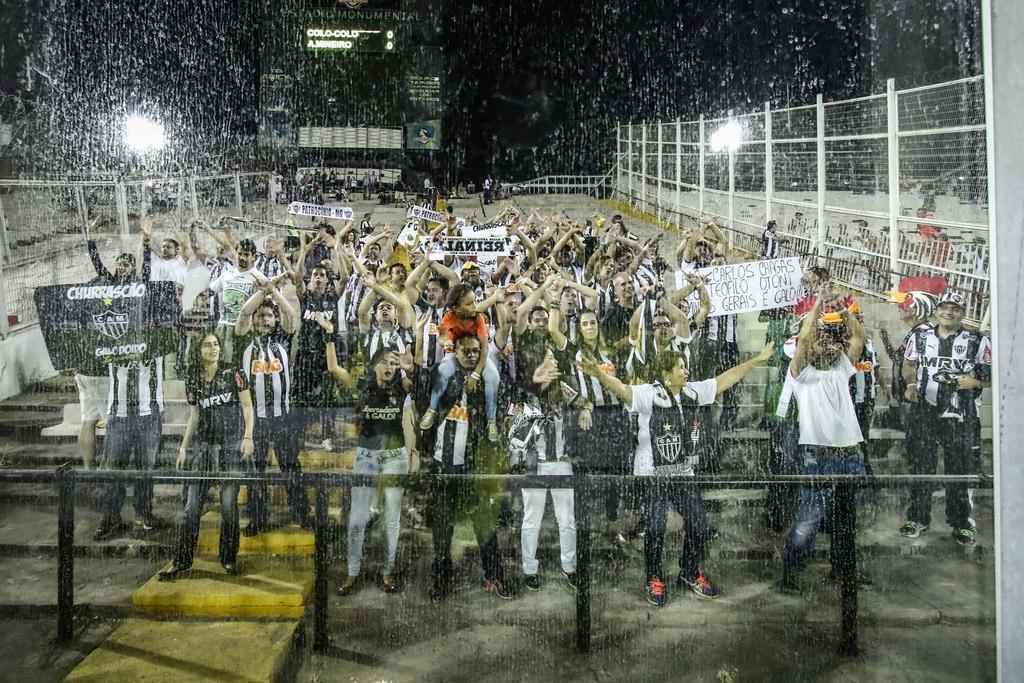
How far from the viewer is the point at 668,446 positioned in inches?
101

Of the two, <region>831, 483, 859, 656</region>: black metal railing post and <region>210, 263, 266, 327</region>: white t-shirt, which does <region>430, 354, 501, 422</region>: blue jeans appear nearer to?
<region>210, 263, 266, 327</region>: white t-shirt

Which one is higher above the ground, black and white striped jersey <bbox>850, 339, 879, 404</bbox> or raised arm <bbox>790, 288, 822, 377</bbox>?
raised arm <bbox>790, 288, 822, 377</bbox>

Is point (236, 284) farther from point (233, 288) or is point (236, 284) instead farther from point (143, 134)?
point (143, 134)

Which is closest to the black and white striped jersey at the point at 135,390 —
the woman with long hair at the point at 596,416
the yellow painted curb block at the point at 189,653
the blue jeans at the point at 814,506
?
the yellow painted curb block at the point at 189,653

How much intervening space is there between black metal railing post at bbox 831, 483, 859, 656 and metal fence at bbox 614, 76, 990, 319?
1.12 meters

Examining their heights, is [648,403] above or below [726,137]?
below

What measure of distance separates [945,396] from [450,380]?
1.77 meters

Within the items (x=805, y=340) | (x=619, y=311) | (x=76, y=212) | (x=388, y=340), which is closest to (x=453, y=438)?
(x=388, y=340)

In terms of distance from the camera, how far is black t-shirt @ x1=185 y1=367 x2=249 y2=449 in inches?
106

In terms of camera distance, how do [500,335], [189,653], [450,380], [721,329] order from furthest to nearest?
1. [721,329]
2. [500,335]
3. [450,380]
4. [189,653]

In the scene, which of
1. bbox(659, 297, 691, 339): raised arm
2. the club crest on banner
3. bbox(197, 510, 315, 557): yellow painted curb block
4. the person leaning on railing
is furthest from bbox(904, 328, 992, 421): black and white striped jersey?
the club crest on banner

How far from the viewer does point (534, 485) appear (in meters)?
2.16

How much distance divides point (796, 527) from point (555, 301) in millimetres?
1123

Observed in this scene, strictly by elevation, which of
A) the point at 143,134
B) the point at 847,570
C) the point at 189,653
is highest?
the point at 143,134
